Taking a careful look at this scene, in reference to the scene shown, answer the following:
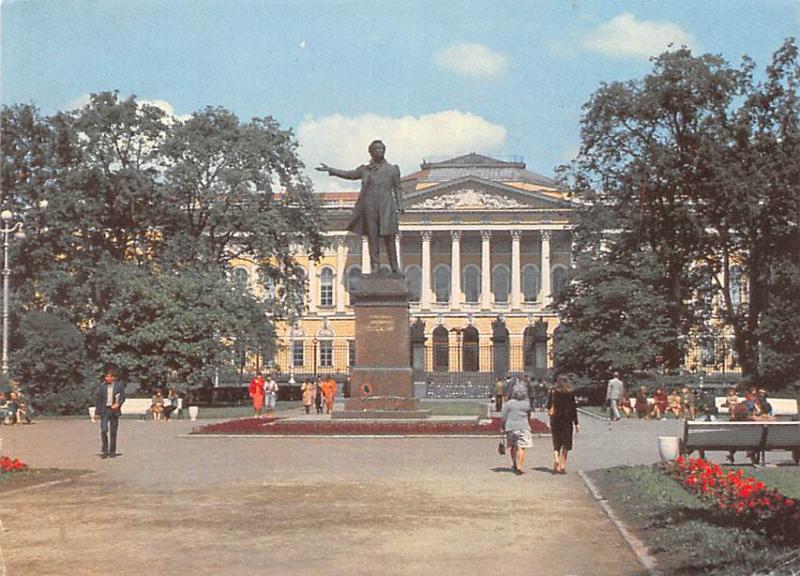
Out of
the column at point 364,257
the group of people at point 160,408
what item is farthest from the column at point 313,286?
the group of people at point 160,408

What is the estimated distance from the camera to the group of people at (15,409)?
30.9 meters

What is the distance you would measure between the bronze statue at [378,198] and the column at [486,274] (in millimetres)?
56398

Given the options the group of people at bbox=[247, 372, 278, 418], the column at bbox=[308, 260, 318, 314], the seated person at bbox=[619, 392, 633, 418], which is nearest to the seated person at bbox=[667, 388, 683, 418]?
the seated person at bbox=[619, 392, 633, 418]

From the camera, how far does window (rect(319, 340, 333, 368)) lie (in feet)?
267

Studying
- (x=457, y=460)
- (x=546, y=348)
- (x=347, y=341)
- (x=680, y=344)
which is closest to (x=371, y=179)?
(x=457, y=460)

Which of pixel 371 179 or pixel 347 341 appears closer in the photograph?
pixel 371 179

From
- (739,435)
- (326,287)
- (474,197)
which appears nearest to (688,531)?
(739,435)

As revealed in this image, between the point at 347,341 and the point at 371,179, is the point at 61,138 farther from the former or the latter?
the point at 347,341

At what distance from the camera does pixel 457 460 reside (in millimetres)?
18094

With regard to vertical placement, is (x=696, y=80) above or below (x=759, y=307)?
above

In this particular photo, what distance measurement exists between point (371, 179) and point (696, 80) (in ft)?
59.9

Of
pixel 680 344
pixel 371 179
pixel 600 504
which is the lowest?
pixel 600 504

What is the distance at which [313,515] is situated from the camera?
11.4 m

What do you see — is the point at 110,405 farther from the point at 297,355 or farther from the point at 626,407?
the point at 297,355
